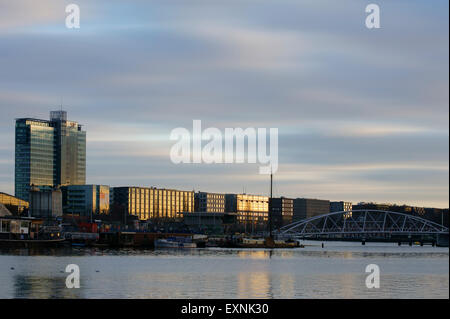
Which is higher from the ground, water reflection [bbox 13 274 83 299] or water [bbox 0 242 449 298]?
water reflection [bbox 13 274 83 299]

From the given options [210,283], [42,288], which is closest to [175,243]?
[210,283]

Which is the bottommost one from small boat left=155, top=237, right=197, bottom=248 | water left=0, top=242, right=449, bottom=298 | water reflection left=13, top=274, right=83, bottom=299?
small boat left=155, top=237, right=197, bottom=248

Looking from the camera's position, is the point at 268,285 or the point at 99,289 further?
the point at 268,285

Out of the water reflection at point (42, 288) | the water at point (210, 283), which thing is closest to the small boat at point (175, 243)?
the water at point (210, 283)

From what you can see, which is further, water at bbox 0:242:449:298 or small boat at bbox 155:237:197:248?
small boat at bbox 155:237:197:248

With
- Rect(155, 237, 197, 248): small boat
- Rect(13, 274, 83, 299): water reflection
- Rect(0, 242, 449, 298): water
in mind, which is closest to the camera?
Rect(13, 274, 83, 299): water reflection

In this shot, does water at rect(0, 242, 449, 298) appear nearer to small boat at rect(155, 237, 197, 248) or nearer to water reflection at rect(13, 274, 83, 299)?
water reflection at rect(13, 274, 83, 299)

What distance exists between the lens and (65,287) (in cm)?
6025

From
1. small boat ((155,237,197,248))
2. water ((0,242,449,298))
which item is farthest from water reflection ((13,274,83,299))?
small boat ((155,237,197,248))

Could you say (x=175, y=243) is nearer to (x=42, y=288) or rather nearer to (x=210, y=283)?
(x=210, y=283)
